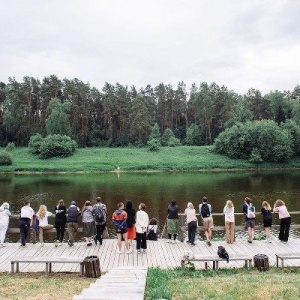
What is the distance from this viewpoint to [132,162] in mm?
75375

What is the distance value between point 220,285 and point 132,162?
2578 inches

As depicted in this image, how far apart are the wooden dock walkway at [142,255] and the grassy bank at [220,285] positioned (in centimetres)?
124

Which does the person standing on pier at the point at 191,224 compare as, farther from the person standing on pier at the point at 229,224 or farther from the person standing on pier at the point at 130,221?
the person standing on pier at the point at 130,221

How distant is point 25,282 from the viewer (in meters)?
11.1

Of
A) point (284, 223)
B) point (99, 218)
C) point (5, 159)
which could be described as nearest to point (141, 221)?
point (99, 218)

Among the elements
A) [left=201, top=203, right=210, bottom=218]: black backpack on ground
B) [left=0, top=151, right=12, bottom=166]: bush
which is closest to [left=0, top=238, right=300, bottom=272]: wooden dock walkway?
[left=201, top=203, right=210, bottom=218]: black backpack on ground

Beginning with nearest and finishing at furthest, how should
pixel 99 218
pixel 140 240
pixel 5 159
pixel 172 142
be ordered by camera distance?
pixel 140 240, pixel 99 218, pixel 5 159, pixel 172 142

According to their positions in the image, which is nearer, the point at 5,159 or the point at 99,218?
the point at 99,218

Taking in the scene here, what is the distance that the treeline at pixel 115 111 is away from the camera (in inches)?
3868

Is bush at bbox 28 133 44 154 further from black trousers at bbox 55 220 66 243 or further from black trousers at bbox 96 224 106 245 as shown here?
black trousers at bbox 96 224 106 245

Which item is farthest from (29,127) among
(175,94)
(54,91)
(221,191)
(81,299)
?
(81,299)

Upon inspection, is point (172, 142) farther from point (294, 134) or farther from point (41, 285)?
point (41, 285)

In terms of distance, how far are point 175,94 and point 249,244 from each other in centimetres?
10023

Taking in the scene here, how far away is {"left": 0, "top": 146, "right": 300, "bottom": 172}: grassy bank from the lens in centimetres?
7162
